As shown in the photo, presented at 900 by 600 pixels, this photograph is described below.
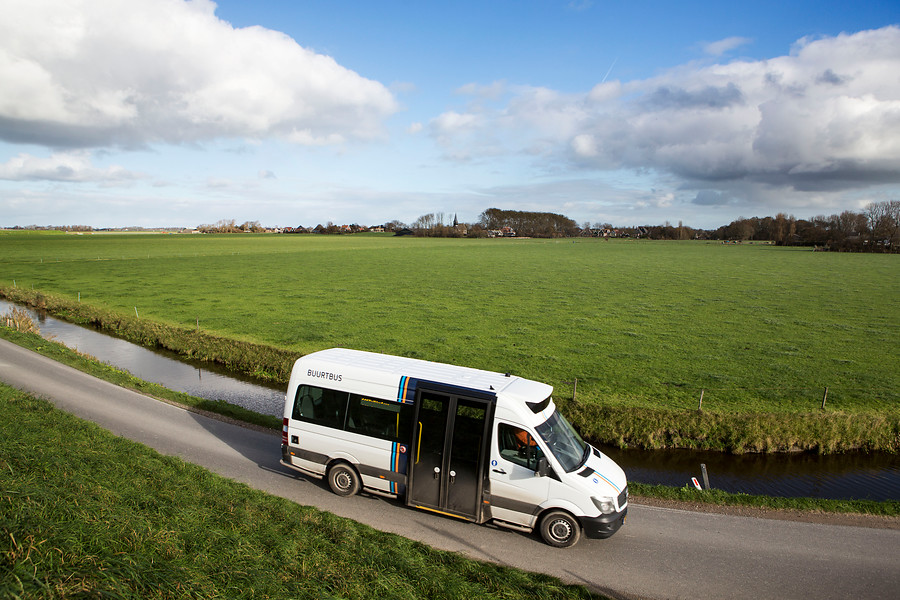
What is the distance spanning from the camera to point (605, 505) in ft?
31.3

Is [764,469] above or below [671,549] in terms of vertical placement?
below

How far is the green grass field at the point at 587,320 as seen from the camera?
22.7m

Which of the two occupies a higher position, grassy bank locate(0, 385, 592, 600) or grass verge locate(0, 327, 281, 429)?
grassy bank locate(0, 385, 592, 600)

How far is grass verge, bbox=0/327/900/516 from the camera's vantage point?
39.1 ft

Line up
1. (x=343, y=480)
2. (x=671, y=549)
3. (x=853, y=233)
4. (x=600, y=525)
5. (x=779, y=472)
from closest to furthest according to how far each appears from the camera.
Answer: (x=600, y=525)
(x=671, y=549)
(x=343, y=480)
(x=779, y=472)
(x=853, y=233)

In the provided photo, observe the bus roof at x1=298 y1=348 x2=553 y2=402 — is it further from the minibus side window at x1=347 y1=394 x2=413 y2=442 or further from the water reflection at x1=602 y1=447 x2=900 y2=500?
the water reflection at x1=602 y1=447 x2=900 y2=500

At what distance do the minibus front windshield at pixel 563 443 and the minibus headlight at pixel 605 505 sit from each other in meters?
0.75

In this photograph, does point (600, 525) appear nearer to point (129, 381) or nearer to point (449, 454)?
point (449, 454)

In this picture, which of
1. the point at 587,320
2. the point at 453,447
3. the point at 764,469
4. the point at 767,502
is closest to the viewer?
the point at 453,447

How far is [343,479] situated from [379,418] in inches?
75.5

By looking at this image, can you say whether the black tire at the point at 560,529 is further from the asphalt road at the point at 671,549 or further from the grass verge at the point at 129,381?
the grass verge at the point at 129,381

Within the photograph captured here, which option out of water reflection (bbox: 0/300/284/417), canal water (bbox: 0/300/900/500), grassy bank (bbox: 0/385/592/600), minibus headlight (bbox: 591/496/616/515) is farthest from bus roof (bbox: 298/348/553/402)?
water reflection (bbox: 0/300/284/417)

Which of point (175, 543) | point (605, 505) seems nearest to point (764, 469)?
point (605, 505)

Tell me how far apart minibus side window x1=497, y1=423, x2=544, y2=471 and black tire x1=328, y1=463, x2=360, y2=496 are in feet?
12.4
